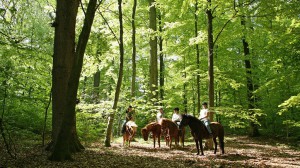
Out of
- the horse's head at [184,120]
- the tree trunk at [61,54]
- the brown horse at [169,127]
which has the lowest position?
the brown horse at [169,127]

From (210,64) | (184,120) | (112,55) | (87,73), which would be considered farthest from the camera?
(87,73)

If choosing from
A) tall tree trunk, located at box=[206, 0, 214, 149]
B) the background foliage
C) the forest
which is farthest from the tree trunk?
tall tree trunk, located at box=[206, 0, 214, 149]

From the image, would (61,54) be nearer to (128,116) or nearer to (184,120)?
(184,120)

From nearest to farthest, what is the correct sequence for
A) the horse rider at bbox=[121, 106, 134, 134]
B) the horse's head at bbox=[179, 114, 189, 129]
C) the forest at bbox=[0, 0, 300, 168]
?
the forest at bbox=[0, 0, 300, 168] < the horse's head at bbox=[179, 114, 189, 129] < the horse rider at bbox=[121, 106, 134, 134]

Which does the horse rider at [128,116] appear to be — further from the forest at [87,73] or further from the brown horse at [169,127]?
the brown horse at [169,127]

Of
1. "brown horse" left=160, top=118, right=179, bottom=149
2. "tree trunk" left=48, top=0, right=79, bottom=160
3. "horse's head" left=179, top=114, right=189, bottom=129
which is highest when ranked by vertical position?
"tree trunk" left=48, top=0, right=79, bottom=160

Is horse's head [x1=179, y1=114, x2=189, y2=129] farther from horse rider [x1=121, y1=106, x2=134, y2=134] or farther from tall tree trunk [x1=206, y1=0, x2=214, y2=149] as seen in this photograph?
horse rider [x1=121, y1=106, x2=134, y2=134]

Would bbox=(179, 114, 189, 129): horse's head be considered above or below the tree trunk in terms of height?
below

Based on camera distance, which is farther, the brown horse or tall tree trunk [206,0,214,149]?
the brown horse

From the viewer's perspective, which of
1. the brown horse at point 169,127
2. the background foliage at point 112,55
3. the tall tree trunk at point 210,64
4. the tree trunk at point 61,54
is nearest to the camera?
the background foliage at point 112,55

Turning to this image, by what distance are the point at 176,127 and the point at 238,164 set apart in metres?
5.38

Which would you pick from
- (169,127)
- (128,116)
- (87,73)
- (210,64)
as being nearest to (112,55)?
(87,73)

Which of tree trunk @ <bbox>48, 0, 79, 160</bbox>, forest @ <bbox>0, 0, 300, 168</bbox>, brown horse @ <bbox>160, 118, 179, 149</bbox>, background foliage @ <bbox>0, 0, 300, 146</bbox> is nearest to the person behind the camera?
forest @ <bbox>0, 0, 300, 168</bbox>

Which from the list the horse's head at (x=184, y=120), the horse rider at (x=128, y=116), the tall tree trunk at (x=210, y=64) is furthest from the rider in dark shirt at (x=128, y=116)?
the tall tree trunk at (x=210, y=64)
